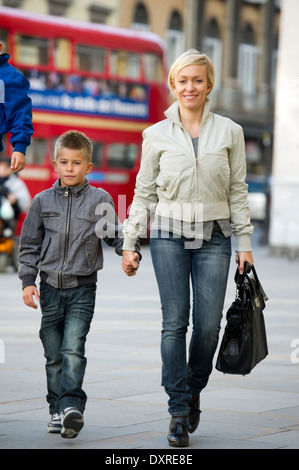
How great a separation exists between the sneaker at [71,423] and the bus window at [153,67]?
69.3 ft

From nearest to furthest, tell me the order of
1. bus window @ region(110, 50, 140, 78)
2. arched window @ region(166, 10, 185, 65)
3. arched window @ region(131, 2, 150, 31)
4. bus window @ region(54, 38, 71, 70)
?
bus window @ region(54, 38, 71, 70) → bus window @ region(110, 50, 140, 78) → arched window @ region(131, 2, 150, 31) → arched window @ region(166, 10, 185, 65)

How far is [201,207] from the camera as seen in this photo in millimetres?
5383

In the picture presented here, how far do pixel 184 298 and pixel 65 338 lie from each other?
0.60 m

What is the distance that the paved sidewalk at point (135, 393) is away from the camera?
5345mm

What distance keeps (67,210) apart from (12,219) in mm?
11105

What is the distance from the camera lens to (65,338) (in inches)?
215

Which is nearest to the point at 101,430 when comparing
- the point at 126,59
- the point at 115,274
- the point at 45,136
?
the point at 115,274

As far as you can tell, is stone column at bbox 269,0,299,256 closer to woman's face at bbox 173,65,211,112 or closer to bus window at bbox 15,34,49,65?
bus window at bbox 15,34,49,65

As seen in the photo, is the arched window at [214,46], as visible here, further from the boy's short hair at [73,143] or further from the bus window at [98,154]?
the boy's short hair at [73,143]

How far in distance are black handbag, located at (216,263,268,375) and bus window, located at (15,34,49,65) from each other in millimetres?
18462

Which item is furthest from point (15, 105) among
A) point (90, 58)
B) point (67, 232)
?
point (90, 58)

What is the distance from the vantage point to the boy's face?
5.58 metres

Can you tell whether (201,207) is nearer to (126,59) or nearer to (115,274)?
(115,274)

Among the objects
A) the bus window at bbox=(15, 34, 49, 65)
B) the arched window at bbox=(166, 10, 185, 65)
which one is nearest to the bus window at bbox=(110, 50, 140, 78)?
the bus window at bbox=(15, 34, 49, 65)
